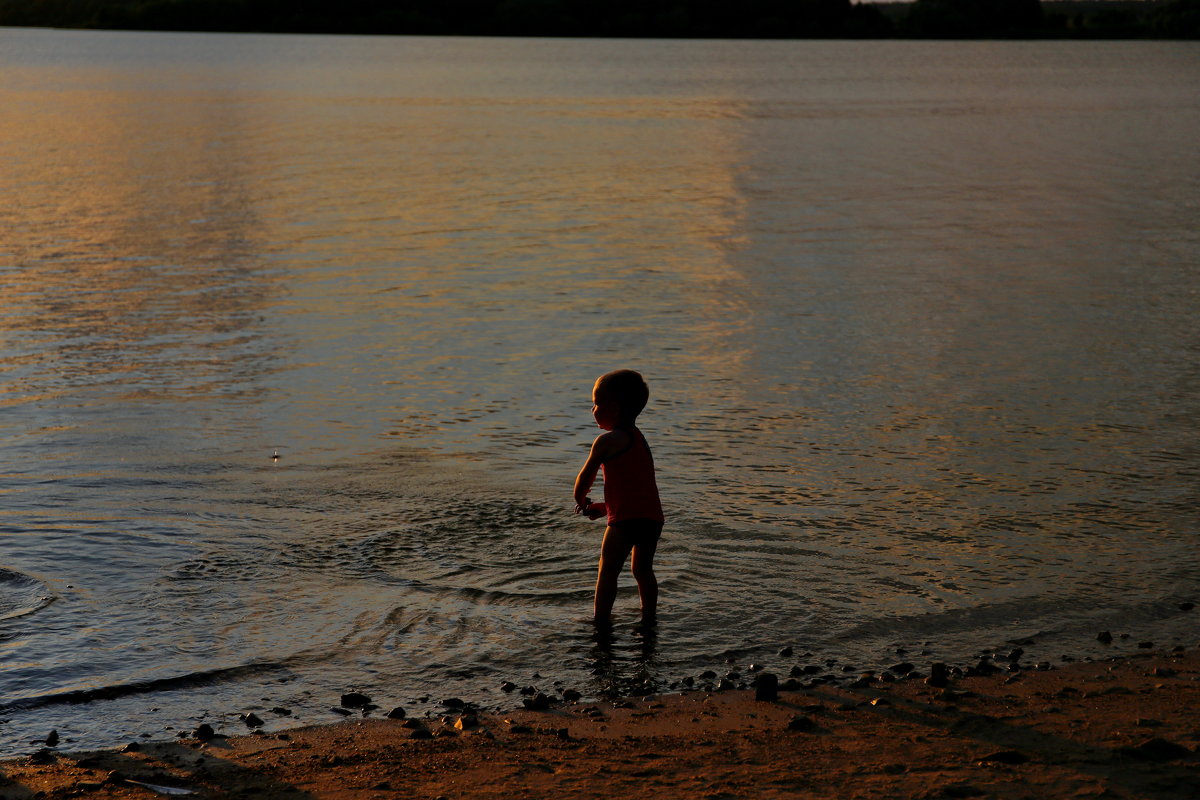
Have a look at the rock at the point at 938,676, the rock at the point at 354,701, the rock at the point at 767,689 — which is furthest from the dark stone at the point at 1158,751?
the rock at the point at 354,701

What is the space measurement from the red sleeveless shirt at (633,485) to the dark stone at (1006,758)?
2115mm

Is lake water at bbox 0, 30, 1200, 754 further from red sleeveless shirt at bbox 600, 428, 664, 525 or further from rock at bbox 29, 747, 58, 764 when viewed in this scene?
red sleeveless shirt at bbox 600, 428, 664, 525

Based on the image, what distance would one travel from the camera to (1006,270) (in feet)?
62.5

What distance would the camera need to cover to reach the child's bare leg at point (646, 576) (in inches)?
278

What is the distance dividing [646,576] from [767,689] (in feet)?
3.62

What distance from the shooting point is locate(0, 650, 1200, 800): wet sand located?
523 centimetres

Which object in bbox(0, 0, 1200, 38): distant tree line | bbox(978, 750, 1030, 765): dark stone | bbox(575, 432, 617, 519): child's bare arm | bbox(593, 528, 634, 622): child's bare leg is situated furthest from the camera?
bbox(0, 0, 1200, 38): distant tree line

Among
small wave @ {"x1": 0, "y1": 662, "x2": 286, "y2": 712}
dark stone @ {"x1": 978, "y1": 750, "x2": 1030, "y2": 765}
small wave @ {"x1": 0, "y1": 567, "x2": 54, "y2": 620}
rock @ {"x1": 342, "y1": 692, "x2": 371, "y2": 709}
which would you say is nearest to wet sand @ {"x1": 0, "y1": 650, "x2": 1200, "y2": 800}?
dark stone @ {"x1": 978, "y1": 750, "x2": 1030, "y2": 765}

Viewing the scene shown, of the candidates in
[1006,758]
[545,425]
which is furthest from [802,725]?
[545,425]

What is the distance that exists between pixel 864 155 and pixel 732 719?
1347 inches

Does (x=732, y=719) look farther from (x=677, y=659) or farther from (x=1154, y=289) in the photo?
(x=1154, y=289)

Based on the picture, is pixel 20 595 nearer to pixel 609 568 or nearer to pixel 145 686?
pixel 145 686

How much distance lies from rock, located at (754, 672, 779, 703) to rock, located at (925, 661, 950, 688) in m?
0.72

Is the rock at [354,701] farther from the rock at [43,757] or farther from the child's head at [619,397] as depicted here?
the child's head at [619,397]
